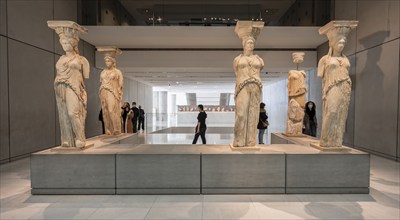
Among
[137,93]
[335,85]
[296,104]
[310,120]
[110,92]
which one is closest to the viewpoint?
[335,85]

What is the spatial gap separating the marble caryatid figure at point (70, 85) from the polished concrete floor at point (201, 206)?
1169 mm

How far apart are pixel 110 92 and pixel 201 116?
3.16m

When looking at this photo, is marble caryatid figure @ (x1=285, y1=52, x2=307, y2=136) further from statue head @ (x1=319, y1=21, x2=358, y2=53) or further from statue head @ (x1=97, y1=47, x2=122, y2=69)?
statue head @ (x1=97, y1=47, x2=122, y2=69)

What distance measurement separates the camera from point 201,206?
390 centimetres

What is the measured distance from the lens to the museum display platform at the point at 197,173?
4410mm

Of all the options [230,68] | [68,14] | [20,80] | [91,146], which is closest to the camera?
[91,146]

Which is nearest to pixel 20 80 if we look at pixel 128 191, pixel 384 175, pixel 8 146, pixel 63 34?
pixel 8 146

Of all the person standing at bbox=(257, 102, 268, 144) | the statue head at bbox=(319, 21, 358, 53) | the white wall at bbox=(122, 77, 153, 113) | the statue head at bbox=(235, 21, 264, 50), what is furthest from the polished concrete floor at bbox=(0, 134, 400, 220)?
the white wall at bbox=(122, 77, 153, 113)

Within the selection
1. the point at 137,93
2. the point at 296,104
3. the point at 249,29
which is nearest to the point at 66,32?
the point at 249,29

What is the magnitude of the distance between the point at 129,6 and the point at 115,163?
8.89 meters

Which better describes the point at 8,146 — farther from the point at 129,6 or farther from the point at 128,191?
the point at 129,6

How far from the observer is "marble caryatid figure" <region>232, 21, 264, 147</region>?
15.7 ft

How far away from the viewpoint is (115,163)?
4410 millimetres

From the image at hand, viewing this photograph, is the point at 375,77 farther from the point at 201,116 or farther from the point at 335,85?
the point at 201,116
